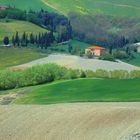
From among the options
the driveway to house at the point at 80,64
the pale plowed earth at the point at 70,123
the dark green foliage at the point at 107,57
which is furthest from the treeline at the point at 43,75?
the dark green foliage at the point at 107,57

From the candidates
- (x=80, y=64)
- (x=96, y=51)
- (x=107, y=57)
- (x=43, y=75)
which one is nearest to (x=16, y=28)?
(x=96, y=51)

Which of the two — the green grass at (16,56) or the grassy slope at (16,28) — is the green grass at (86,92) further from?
the grassy slope at (16,28)

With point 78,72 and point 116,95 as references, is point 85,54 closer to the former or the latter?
point 78,72

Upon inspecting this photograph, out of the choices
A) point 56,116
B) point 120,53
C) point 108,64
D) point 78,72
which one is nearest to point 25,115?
point 56,116

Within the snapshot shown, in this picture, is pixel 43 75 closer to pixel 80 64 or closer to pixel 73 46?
pixel 80 64

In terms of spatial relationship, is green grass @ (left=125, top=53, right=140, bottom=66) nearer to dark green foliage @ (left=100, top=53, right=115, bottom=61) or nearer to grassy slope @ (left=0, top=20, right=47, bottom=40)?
dark green foliage @ (left=100, top=53, right=115, bottom=61)
